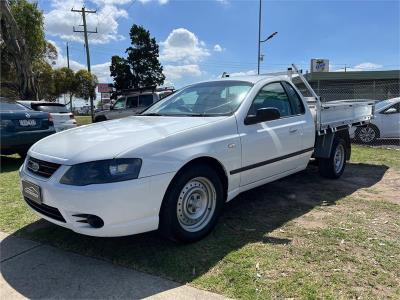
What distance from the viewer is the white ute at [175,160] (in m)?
3.34

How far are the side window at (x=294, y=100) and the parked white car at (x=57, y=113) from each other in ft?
22.4

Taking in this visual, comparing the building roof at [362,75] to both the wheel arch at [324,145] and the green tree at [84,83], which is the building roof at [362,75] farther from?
the wheel arch at [324,145]

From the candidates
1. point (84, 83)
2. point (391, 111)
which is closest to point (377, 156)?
point (391, 111)

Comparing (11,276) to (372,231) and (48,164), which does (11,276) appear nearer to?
(48,164)

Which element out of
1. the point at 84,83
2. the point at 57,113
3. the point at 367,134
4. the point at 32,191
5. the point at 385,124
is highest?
the point at 84,83

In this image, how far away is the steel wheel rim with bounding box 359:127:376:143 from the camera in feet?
40.0

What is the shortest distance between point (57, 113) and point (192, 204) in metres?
7.83

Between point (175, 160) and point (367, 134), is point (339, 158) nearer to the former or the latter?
point (175, 160)

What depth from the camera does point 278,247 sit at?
3.86 meters

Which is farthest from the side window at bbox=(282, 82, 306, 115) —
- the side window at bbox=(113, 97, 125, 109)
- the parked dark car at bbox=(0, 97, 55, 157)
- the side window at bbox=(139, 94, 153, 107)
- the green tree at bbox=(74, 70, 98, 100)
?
the green tree at bbox=(74, 70, 98, 100)

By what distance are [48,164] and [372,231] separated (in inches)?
132

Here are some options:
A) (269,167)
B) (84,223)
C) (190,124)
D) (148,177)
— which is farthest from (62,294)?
(269,167)

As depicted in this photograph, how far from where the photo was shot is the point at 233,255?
370cm

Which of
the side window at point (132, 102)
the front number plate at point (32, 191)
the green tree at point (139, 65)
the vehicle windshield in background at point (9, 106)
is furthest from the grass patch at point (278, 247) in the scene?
the green tree at point (139, 65)
